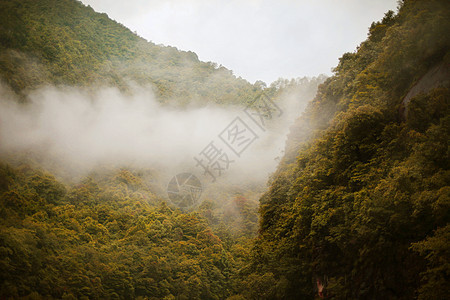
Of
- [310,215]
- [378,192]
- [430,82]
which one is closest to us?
[378,192]

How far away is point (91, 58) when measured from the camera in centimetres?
7794

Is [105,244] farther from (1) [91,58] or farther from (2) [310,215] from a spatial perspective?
(1) [91,58]

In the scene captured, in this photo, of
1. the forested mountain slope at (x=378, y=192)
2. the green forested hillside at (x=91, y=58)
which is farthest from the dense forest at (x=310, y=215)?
the green forested hillside at (x=91, y=58)

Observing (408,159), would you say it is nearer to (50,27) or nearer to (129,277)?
(129,277)

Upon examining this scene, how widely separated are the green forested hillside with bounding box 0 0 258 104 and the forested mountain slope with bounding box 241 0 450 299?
57218mm

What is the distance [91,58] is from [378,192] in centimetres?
8225

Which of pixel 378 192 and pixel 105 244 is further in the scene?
pixel 105 244

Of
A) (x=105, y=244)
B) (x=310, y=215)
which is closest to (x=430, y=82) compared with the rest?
(x=310, y=215)

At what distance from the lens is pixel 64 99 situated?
66375mm

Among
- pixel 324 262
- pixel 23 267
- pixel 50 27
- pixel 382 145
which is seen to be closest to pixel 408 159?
pixel 382 145

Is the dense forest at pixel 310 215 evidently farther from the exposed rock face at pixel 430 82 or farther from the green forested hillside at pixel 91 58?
the green forested hillside at pixel 91 58

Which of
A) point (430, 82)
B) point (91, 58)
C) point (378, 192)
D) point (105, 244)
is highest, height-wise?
point (91, 58)

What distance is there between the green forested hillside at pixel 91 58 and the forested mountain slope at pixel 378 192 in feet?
188

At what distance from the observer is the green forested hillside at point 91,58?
59406 millimetres
